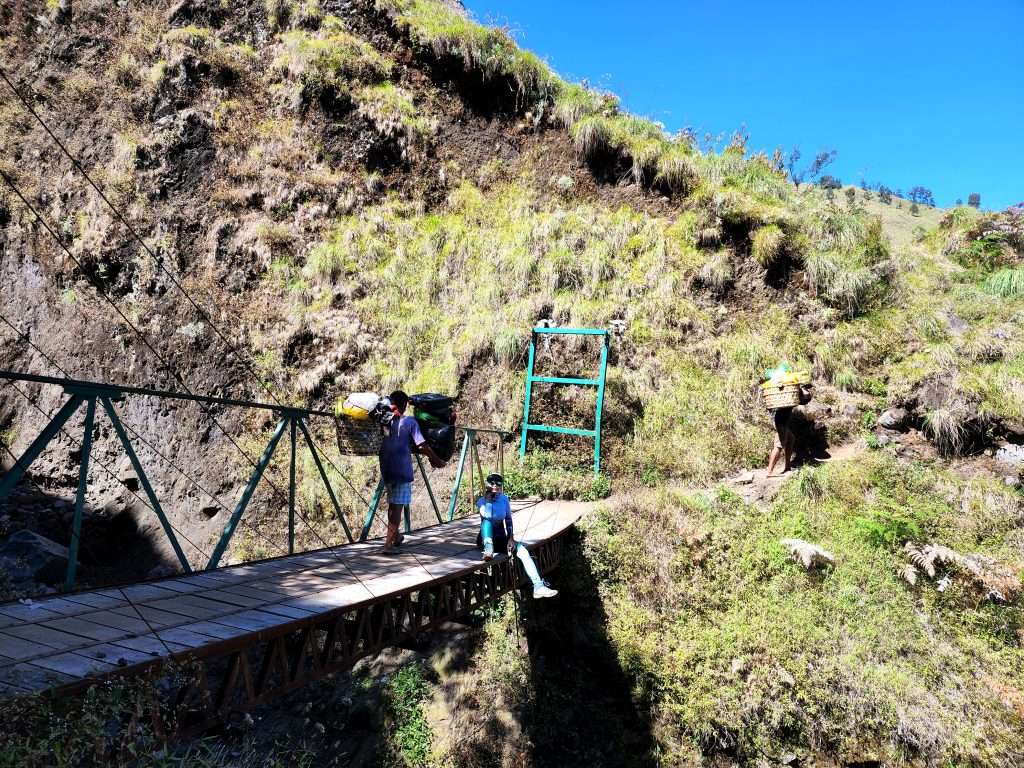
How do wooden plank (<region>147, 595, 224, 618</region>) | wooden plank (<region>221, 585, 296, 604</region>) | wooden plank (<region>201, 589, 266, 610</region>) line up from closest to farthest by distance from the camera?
wooden plank (<region>147, 595, 224, 618</region>)
wooden plank (<region>201, 589, 266, 610</region>)
wooden plank (<region>221, 585, 296, 604</region>)

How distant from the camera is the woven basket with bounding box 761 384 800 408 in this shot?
27.9 ft

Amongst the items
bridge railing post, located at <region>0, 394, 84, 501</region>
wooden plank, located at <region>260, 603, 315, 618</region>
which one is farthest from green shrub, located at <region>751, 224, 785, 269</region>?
bridge railing post, located at <region>0, 394, 84, 501</region>

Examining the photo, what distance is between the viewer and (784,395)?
8.52 meters

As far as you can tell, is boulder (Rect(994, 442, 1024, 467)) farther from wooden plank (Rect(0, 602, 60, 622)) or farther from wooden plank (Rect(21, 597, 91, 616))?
A: wooden plank (Rect(0, 602, 60, 622))

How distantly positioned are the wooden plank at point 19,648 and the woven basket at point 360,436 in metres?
3.12

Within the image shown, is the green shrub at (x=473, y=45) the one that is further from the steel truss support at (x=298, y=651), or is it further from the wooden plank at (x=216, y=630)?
the wooden plank at (x=216, y=630)

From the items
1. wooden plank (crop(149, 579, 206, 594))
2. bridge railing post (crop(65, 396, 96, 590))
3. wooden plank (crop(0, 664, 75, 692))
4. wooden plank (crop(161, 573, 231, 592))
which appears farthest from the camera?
wooden plank (crop(161, 573, 231, 592))

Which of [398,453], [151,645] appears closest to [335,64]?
[398,453]

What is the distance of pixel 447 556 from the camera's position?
5.77 metres

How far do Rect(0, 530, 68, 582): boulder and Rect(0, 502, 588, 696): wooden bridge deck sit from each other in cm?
661

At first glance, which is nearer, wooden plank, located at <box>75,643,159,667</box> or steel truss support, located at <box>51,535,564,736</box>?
wooden plank, located at <box>75,643,159,667</box>

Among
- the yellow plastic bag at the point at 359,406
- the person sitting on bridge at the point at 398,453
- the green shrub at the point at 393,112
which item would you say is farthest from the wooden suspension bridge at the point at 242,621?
the green shrub at the point at 393,112

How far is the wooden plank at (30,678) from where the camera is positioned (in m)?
2.40

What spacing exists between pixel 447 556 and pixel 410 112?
12279 mm
